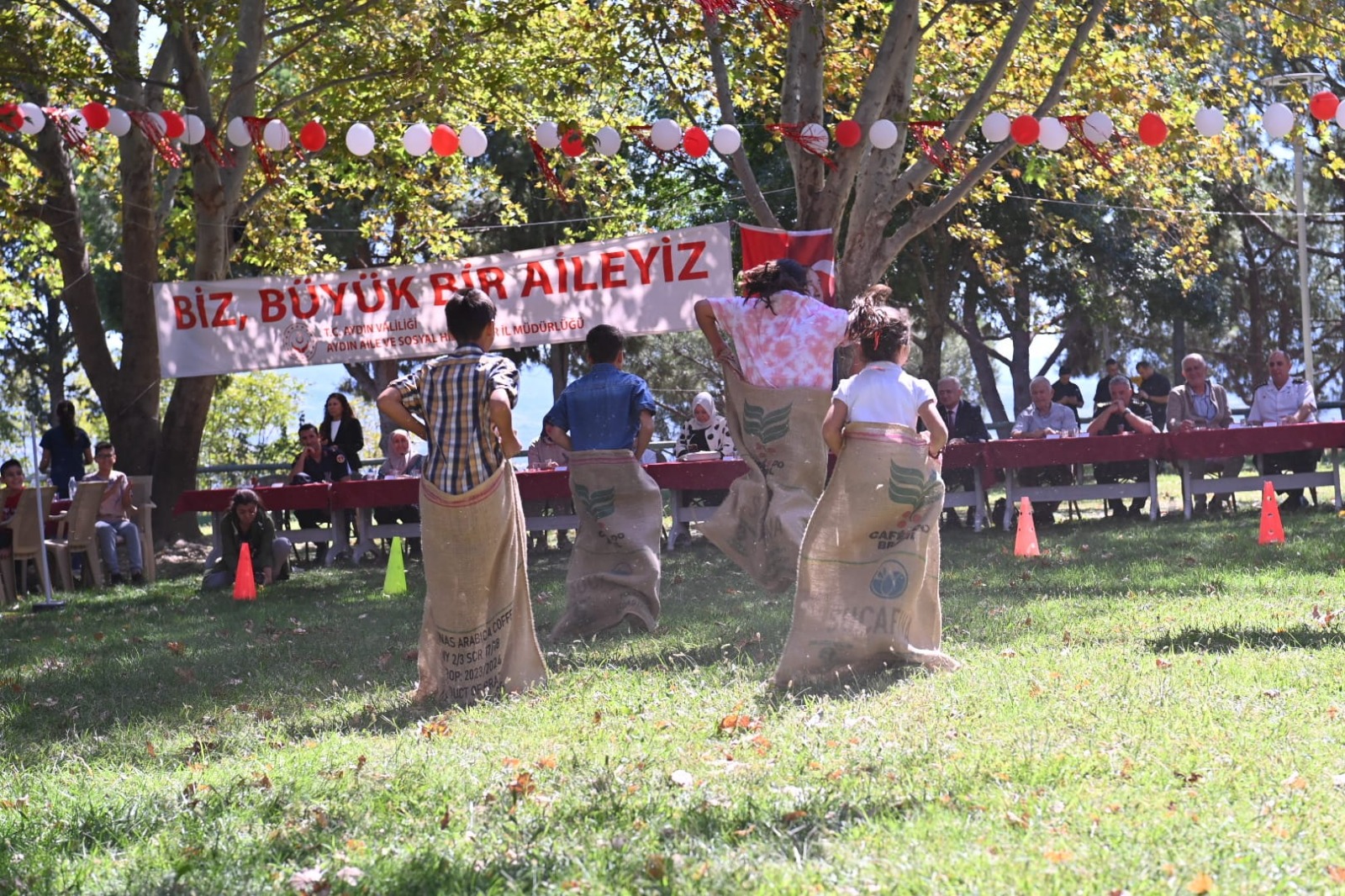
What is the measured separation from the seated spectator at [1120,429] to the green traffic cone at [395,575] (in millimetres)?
7053

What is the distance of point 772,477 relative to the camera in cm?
874

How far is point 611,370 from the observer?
8.84 meters

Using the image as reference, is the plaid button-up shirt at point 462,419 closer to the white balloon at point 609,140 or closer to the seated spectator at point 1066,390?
the white balloon at point 609,140

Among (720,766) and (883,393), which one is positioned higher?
(883,393)

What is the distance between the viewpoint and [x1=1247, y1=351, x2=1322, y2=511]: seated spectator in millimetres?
14922

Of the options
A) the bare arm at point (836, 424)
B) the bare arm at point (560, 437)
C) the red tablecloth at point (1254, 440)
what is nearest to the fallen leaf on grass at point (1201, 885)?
the bare arm at point (836, 424)

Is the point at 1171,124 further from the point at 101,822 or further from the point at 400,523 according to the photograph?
the point at 101,822

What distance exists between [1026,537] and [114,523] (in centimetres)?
906

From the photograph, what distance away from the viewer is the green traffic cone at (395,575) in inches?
491

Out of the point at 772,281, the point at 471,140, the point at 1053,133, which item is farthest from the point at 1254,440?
the point at 471,140

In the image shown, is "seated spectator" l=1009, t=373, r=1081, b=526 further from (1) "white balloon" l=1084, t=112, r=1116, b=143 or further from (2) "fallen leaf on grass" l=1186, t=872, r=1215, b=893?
(2) "fallen leaf on grass" l=1186, t=872, r=1215, b=893

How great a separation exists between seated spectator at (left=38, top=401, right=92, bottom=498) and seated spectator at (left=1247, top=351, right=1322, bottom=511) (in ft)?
42.4

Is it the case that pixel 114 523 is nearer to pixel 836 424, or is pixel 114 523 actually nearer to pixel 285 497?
pixel 285 497

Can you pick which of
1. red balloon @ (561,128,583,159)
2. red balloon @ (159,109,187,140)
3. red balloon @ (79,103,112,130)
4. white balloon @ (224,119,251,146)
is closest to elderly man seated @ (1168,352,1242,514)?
red balloon @ (561,128,583,159)
